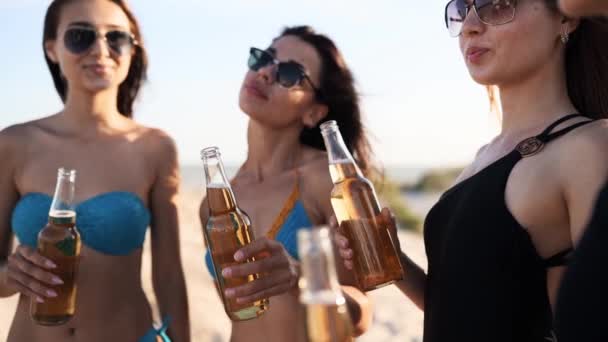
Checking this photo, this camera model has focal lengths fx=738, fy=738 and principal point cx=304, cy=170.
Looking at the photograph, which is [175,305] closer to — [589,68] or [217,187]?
[217,187]

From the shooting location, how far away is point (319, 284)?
1149mm

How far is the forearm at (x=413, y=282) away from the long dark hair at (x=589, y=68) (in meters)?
0.92

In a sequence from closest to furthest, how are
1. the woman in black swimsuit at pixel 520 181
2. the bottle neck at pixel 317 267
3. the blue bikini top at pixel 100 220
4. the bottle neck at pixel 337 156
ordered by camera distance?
the bottle neck at pixel 317 267 → the woman in black swimsuit at pixel 520 181 → the bottle neck at pixel 337 156 → the blue bikini top at pixel 100 220

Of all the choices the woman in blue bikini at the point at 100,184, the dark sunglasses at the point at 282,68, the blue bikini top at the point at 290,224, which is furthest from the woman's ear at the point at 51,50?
the blue bikini top at the point at 290,224

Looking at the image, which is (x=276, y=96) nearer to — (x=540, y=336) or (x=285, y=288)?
(x=285, y=288)

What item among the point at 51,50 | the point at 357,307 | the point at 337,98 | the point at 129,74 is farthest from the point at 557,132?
the point at 51,50

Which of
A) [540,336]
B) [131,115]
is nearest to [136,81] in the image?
[131,115]

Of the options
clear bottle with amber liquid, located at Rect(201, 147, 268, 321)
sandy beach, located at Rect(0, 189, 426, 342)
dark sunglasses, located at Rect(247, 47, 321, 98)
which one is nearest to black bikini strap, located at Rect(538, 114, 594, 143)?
clear bottle with amber liquid, located at Rect(201, 147, 268, 321)

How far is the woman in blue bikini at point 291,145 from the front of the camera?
365 cm

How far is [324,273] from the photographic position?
3.77 ft

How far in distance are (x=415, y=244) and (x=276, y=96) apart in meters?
18.2

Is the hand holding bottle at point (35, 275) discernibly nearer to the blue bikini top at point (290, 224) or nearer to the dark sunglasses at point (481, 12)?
the blue bikini top at point (290, 224)

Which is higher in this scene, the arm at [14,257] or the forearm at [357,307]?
the arm at [14,257]

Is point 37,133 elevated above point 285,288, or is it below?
above
